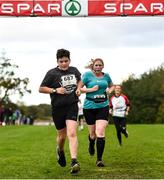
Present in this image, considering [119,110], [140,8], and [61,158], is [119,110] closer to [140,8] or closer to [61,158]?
[140,8]

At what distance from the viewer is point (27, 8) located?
14797mm

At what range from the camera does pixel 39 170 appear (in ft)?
35.8

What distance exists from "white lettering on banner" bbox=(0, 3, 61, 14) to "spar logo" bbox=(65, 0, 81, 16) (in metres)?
0.22

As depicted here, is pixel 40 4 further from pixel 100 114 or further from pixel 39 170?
pixel 39 170

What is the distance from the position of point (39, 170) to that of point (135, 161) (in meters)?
2.49

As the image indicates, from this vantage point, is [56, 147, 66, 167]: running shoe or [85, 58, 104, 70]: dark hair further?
[85, 58, 104, 70]: dark hair

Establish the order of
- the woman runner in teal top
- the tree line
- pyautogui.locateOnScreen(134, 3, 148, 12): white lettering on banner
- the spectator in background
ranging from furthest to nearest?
the tree line < the spectator in background < pyautogui.locateOnScreen(134, 3, 148, 12): white lettering on banner < the woman runner in teal top

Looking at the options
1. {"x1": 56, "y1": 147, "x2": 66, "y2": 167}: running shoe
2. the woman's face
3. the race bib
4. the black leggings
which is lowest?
the black leggings

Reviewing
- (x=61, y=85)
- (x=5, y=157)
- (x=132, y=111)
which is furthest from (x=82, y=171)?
(x=132, y=111)

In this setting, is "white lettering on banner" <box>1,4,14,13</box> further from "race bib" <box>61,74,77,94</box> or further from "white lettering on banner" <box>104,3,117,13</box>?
"race bib" <box>61,74,77,94</box>

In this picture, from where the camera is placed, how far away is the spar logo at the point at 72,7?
14719 millimetres

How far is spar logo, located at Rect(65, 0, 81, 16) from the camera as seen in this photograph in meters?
14.7

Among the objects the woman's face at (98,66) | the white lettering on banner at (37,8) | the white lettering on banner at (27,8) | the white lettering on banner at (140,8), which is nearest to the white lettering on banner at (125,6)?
the white lettering on banner at (140,8)

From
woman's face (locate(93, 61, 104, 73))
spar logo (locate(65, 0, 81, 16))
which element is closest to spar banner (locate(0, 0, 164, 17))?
spar logo (locate(65, 0, 81, 16))
